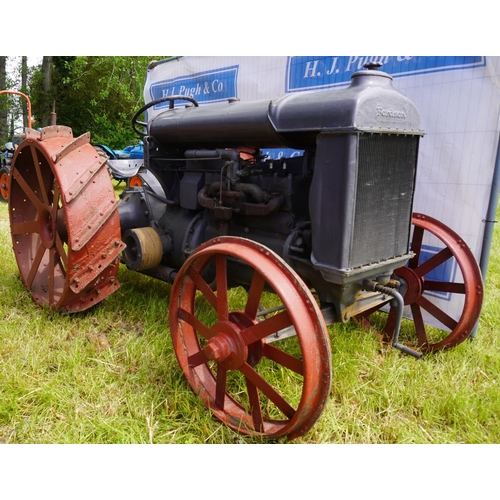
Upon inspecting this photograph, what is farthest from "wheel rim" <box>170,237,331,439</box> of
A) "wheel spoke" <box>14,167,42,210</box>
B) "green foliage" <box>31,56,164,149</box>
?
"green foliage" <box>31,56,164,149</box>

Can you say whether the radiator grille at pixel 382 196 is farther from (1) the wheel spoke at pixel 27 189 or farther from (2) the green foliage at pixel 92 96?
(2) the green foliage at pixel 92 96

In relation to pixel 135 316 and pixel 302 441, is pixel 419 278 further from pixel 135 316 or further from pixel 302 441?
pixel 135 316

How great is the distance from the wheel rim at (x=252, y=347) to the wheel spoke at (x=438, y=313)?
99 centimetres

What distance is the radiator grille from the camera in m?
1.84

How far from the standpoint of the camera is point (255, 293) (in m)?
1.87

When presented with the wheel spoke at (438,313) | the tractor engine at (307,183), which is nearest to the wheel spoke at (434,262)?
the wheel spoke at (438,313)

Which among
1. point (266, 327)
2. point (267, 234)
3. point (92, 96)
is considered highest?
point (267, 234)

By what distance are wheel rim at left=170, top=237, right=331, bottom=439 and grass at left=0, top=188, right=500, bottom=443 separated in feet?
0.36

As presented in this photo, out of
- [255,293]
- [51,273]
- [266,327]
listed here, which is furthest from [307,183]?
[51,273]

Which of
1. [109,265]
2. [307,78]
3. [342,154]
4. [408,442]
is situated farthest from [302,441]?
[307,78]

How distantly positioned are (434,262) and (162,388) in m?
1.73

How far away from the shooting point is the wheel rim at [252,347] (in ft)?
5.27

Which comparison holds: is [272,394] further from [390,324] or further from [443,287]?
[443,287]

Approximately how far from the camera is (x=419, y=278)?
2732 mm
